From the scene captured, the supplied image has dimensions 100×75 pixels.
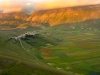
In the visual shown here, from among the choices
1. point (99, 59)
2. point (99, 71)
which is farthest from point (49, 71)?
point (99, 59)

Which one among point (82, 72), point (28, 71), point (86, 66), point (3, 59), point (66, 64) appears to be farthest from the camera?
point (66, 64)

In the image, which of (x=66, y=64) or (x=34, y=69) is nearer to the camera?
(x=34, y=69)

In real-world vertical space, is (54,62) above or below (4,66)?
below

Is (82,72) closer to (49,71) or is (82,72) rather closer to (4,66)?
(49,71)

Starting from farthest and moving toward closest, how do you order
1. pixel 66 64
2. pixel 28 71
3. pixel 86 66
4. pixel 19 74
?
1. pixel 66 64
2. pixel 86 66
3. pixel 28 71
4. pixel 19 74

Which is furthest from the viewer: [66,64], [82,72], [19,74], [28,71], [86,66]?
[66,64]

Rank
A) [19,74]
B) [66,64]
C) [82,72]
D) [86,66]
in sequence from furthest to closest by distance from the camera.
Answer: [66,64] < [86,66] < [82,72] < [19,74]

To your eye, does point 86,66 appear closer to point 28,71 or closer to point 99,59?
point 99,59

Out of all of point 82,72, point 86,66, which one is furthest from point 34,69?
point 86,66

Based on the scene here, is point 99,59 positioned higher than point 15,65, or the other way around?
point 15,65
